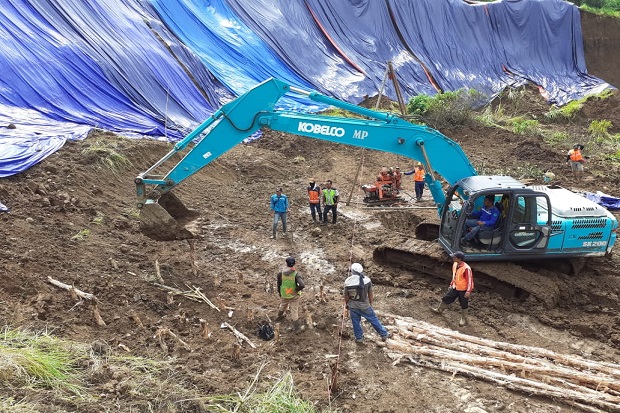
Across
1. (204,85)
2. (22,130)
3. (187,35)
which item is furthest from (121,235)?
(187,35)

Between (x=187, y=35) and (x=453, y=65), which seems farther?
(x=453, y=65)

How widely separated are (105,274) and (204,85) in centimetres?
1264

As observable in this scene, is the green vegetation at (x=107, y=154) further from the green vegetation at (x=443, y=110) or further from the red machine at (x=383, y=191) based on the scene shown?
the green vegetation at (x=443, y=110)

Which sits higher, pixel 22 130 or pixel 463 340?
pixel 22 130

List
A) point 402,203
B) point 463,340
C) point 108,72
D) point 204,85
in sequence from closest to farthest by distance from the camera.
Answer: point 463,340
point 402,203
point 108,72
point 204,85

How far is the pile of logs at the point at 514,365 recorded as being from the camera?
22.0ft

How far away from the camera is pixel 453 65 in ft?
100.0

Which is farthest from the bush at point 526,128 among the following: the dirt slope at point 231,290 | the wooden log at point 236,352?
the wooden log at point 236,352

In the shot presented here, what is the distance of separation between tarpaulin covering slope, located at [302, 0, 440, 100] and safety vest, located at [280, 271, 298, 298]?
19.5m

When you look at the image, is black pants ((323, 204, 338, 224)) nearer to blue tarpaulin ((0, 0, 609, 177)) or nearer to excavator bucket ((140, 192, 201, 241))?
excavator bucket ((140, 192, 201, 241))

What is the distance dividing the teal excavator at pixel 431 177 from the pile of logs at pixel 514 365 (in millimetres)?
2030

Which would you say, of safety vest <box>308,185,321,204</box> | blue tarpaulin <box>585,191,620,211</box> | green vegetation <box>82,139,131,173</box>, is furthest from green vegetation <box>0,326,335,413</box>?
blue tarpaulin <box>585,191,620,211</box>

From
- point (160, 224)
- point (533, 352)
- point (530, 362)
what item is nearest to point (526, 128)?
point (533, 352)

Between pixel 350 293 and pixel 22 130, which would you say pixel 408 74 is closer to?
pixel 22 130
